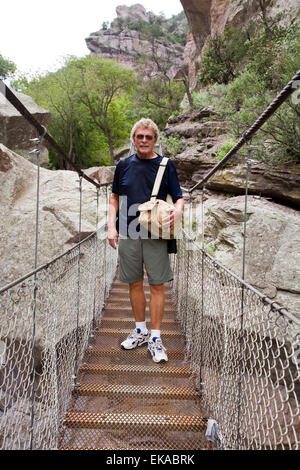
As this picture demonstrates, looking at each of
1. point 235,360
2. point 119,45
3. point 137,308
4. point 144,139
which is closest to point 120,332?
point 137,308

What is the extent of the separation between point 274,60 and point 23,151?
6249 mm

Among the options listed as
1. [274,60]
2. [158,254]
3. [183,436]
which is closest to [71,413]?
[183,436]

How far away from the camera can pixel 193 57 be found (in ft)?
45.7

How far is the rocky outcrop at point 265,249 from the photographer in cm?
334

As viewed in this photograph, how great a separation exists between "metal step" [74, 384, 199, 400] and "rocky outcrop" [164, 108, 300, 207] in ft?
8.12

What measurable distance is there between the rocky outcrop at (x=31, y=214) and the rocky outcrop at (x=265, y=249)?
1804 mm

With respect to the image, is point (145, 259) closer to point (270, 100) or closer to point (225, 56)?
point (270, 100)

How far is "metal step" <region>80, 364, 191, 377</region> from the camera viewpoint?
173cm

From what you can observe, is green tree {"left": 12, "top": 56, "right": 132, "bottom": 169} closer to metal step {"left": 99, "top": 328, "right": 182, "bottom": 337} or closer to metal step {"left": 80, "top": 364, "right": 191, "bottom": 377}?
metal step {"left": 99, "top": 328, "right": 182, "bottom": 337}

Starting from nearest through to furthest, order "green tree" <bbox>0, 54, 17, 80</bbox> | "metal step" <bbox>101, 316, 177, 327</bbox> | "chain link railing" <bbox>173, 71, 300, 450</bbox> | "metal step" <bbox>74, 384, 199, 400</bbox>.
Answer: "chain link railing" <bbox>173, 71, 300, 450</bbox>
"metal step" <bbox>74, 384, 199, 400</bbox>
"metal step" <bbox>101, 316, 177, 327</bbox>
"green tree" <bbox>0, 54, 17, 80</bbox>

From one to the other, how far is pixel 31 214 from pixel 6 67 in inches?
734

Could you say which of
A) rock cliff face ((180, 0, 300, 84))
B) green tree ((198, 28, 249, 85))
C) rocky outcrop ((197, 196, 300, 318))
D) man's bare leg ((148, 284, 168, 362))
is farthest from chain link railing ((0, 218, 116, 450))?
green tree ((198, 28, 249, 85))
